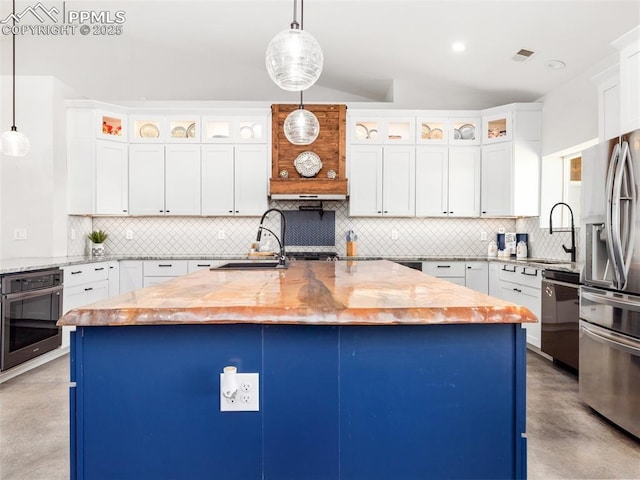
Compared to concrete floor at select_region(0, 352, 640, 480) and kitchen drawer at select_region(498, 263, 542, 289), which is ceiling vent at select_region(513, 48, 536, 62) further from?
concrete floor at select_region(0, 352, 640, 480)

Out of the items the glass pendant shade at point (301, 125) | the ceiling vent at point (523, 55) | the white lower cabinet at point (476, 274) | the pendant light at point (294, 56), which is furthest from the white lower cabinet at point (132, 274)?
the ceiling vent at point (523, 55)

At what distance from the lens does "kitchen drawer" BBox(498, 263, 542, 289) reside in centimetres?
383

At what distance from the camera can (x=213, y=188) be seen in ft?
16.6

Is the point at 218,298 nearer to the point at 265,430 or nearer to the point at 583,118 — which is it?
the point at 265,430

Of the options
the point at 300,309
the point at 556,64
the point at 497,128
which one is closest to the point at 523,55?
the point at 556,64

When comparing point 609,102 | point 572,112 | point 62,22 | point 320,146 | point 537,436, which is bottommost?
point 537,436

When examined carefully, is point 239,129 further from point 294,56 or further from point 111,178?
point 294,56

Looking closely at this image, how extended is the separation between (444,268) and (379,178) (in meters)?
1.34

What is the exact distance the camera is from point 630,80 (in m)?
2.56

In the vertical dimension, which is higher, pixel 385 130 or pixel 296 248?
pixel 385 130

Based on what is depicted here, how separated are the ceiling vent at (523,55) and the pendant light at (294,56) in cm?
287

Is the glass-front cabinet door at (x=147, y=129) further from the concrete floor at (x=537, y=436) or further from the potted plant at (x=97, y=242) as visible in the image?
the concrete floor at (x=537, y=436)

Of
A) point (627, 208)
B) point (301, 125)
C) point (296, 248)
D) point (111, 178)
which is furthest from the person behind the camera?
point (296, 248)

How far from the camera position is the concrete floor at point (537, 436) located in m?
2.05
